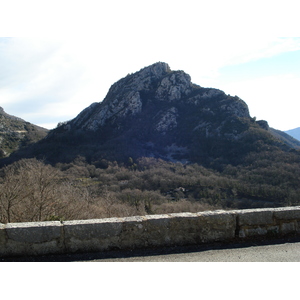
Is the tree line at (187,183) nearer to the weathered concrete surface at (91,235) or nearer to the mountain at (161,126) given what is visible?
the mountain at (161,126)

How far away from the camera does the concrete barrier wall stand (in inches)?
137

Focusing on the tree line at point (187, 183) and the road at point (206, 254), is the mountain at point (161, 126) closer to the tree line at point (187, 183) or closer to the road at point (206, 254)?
the tree line at point (187, 183)

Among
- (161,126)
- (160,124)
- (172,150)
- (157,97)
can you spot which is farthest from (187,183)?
(157,97)

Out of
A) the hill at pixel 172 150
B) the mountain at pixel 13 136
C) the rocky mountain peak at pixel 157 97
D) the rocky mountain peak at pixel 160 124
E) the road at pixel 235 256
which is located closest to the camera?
the road at pixel 235 256

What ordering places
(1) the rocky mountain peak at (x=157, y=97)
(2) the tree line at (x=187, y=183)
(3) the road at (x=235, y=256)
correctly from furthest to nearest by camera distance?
(1) the rocky mountain peak at (x=157, y=97), (2) the tree line at (x=187, y=183), (3) the road at (x=235, y=256)

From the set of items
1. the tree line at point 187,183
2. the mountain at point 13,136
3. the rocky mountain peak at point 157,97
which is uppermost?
the rocky mountain peak at point 157,97

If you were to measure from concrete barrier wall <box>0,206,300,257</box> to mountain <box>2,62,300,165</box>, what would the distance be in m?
77.8

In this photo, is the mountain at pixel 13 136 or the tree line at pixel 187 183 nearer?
the tree line at pixel 187 183

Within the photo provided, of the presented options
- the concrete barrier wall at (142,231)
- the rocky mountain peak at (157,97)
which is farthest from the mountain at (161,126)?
the concrete barrier wall at (142,231)

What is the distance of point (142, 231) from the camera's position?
3.85 meters

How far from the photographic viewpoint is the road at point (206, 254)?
3400 millimetres

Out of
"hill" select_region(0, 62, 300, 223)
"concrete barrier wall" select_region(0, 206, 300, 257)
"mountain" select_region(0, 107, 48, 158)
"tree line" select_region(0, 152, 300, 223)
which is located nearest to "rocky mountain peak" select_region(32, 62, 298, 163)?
"hill" select_region(0, 62, 300, 223)

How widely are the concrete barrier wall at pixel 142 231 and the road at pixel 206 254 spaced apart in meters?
0.13

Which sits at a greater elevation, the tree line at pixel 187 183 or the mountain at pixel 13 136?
the mountain at pixel 13 136
